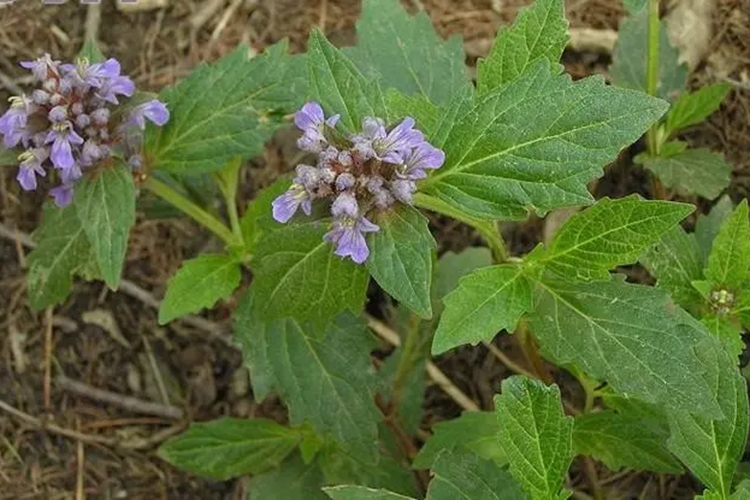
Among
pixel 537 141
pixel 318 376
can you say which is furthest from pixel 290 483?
pixel 537 141

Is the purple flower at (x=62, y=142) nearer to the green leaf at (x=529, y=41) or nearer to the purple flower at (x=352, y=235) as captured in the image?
the purple flower at (x=352, y=235)

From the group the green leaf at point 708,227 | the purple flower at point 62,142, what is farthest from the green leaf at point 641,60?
the purple flower at point 62,142

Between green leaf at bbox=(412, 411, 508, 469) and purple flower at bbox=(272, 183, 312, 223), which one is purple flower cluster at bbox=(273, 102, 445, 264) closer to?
purple flower at bbox=(272, 183, 312, 223)

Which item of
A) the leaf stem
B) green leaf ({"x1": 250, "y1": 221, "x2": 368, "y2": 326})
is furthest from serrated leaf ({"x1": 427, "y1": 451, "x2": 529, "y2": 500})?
the leaf stem

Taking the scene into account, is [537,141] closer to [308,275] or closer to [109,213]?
[308,275]

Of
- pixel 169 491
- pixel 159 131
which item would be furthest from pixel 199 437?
pixel 159 131
